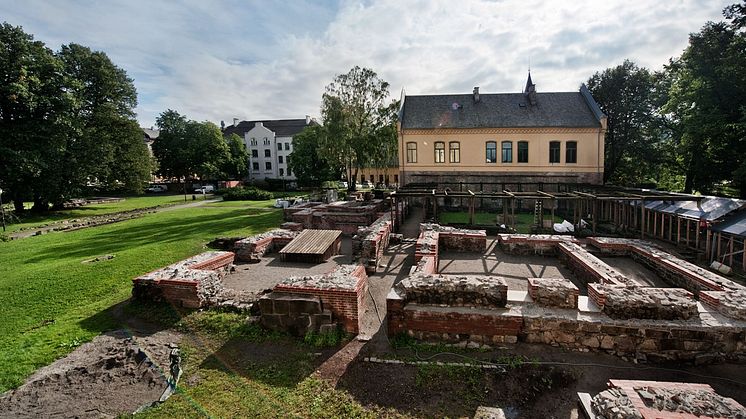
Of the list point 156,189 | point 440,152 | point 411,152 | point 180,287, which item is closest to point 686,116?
point 440,152

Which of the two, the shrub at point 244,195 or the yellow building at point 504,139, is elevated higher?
the yellow building at point 504,139

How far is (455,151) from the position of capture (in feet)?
100

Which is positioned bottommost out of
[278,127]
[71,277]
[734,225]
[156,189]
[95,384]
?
[95,384]

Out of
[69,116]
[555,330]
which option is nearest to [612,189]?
[555,330]

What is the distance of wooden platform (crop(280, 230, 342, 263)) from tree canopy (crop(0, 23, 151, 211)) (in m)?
22.7

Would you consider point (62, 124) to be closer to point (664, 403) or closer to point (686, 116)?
point (664, 403)

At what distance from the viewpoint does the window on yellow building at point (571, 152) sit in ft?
A: 94.9

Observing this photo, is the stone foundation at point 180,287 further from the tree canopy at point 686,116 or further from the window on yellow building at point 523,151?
the window on yellow building at point 523,151

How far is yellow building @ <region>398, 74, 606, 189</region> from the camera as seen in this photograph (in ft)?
94.7

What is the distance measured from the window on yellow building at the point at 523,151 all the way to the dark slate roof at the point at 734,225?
18064mm

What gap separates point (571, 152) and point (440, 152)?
1116 cm

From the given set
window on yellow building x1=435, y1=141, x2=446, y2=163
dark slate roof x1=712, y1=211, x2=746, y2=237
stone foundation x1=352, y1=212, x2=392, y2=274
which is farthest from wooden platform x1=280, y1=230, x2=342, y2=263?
→ window on yellow building x1=435, y1=141, x2=446, y2=163

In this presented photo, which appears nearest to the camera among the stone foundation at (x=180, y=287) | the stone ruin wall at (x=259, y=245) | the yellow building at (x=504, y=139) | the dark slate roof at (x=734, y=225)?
the stone foundation at (x=180, y=287)

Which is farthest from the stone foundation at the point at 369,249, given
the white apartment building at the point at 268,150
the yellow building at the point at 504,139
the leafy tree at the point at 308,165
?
the white apartment building at the point at 268,150
